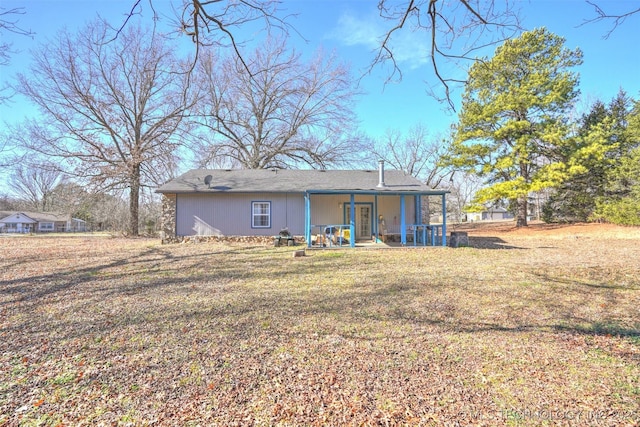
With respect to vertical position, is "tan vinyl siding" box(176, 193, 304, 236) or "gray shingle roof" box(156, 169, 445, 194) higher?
"gray shingle roof" box(156, 169, 445, 194)

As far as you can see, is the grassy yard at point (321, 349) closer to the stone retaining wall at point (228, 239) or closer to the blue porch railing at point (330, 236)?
the blue porch railing at point (330, 236)

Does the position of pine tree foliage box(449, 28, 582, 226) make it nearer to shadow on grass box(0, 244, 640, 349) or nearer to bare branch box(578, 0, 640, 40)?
shadow on grass box(0, 244, 640, 349)

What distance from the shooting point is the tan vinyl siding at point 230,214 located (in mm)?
14266

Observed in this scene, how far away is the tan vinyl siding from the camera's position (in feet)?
46.8

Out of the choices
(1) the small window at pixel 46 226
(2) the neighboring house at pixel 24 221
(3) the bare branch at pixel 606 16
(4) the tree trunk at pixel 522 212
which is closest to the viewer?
(3) the bare branch at pixel 606 16

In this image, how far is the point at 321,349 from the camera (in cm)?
338

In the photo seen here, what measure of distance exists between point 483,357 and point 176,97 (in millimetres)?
21698

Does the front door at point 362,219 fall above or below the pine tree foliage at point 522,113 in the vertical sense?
below

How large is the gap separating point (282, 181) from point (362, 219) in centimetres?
421

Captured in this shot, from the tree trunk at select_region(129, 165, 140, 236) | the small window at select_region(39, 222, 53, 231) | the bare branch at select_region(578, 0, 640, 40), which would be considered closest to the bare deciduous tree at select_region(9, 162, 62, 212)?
the small window at select_region(39, 222, 53, 231)

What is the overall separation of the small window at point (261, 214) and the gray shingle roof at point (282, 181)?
2.64ft

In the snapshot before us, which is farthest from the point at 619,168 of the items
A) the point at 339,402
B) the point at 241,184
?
the point at 339,402

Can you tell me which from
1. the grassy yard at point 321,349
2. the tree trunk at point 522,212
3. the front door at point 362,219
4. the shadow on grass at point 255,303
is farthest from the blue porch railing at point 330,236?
the tree trunk at point 522,212

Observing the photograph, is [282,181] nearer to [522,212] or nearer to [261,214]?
[261,214]
